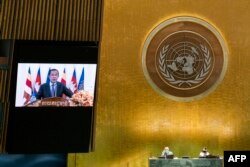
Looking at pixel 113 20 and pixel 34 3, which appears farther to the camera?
pixel 113 20

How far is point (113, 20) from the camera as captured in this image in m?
7.36

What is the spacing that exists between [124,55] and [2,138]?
2.82 metres

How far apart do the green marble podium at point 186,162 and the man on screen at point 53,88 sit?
6.48 ft

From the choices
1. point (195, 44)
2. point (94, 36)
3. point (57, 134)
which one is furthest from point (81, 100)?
point (195, 44)

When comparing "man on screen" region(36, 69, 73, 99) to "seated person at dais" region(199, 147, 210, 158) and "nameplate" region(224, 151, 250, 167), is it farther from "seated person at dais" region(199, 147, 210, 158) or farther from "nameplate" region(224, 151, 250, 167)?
"nameplate" region(224, 151, 250, 167)

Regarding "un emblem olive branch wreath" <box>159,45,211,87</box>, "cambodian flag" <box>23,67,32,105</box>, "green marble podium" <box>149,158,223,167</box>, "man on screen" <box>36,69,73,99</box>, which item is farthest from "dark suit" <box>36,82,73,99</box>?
"un emblem olive branch wreath" <box>159,45,211,87</box>

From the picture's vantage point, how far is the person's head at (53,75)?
20.8 feet

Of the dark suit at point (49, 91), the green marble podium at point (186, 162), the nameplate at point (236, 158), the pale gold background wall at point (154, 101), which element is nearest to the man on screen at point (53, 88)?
the dark suit at point (49, 91)

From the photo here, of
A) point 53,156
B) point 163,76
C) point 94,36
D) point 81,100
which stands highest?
point 94,36

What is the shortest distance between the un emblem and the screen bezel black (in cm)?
150

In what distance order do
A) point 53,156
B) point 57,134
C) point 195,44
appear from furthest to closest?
1. point 195,44
2. point 53,156
3. point 57,134

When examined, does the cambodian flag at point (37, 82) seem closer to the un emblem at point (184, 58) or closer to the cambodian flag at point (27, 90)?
the cambodian flag at point (27, 90)

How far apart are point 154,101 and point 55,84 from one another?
2060 millimetres

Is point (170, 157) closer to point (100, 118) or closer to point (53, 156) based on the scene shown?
point (100, 118)
